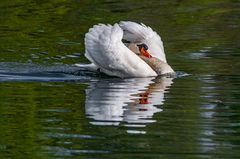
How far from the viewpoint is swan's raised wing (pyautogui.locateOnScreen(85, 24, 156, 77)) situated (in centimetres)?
1460

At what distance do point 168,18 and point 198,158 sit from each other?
1310 centimetres

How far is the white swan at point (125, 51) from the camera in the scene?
576 inches

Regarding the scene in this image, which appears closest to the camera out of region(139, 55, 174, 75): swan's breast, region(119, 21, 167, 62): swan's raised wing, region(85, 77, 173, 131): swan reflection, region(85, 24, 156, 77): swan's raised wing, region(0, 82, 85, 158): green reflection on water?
region(0, 82, 85, 158): green reflection on water

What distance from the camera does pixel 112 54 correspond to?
14.7 meters

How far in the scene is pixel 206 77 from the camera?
15000mm

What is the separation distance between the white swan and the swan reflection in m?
0.17

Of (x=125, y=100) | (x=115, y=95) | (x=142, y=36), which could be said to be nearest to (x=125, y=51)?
(x=142, y=36)

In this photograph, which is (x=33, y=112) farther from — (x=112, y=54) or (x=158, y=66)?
(x=158, y=66)

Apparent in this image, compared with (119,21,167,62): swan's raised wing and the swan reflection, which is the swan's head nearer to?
(119,21,167,62): swan's raised wing

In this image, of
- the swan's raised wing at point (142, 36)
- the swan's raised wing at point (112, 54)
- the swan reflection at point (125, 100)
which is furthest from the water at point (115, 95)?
the swan's raised wing at point (142, 36)

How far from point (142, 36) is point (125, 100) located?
3258 mm

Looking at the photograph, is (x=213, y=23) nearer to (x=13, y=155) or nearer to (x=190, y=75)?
(x=190, y=75)

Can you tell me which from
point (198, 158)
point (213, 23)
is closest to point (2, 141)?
point (198, 158)

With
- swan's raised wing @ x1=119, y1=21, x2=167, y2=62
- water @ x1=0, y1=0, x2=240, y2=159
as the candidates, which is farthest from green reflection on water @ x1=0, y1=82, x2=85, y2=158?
swan's raised wing @ x1=119, y1=21, x2=167, y2=62
